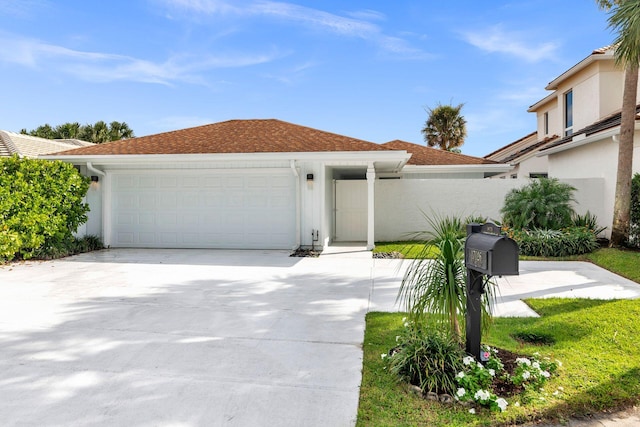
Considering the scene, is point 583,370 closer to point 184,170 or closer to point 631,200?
point 631,200

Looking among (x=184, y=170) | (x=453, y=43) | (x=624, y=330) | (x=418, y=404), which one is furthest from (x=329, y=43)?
(x=418, y=404)

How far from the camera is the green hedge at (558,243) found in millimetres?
9445

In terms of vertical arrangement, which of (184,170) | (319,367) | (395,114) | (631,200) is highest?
(395,114)

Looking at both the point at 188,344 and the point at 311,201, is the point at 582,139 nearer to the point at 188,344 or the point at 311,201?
the point at 311,201

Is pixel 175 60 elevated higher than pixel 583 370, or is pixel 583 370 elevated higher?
pixel 175 60

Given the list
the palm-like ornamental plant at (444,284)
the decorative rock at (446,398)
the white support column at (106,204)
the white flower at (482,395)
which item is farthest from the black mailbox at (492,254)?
the white support column at (106,204)

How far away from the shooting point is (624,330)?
13.8ft

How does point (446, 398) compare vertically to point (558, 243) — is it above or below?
below

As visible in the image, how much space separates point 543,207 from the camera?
10.2 m

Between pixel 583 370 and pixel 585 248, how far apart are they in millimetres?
7779

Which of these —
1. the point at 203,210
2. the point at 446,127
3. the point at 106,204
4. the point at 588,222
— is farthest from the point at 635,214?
the point at 446,127

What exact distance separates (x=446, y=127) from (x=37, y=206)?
26.9m

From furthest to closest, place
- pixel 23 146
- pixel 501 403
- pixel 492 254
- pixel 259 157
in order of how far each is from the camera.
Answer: pixel 23 146 < pixel 259 157 < pixel 492 254 < pixel 501 403

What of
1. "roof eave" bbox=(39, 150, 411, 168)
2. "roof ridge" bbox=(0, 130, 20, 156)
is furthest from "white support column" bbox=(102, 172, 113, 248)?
"roof ridge" bbox=(0, 130, 20, 156)
